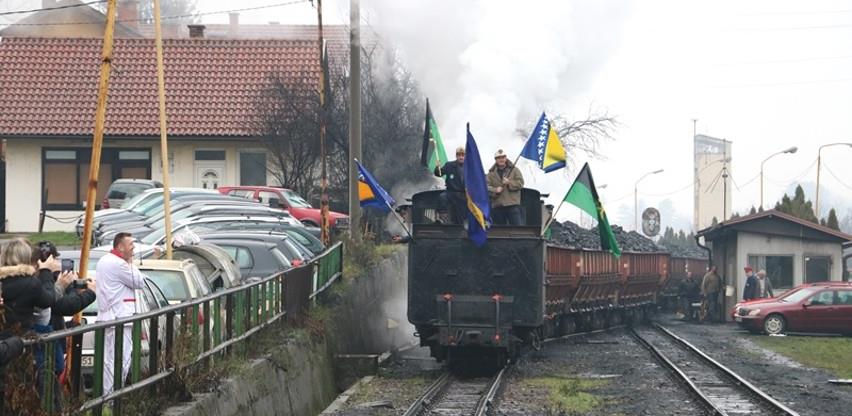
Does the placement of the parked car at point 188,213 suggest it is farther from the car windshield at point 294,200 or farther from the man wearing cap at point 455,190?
the man wearing cap at point 455,190

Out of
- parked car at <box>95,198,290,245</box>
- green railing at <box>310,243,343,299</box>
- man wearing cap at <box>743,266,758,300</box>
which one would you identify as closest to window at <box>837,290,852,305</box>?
man wearing cap at <box>743,266,758,300</box>

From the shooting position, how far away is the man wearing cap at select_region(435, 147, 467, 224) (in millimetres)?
19172

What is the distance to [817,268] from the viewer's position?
3672cm

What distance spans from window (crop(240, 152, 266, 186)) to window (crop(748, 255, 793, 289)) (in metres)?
16.7

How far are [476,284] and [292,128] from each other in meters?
20.1

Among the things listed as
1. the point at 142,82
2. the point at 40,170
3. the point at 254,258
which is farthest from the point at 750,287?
the point at 40,170

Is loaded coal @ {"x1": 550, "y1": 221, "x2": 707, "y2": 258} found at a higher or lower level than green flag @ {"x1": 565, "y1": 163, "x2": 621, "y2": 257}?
lower

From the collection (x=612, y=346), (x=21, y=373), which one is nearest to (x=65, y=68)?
(x=612, y=346)

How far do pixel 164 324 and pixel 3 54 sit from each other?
3743 centimetres

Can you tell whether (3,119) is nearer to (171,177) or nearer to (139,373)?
(171,177)

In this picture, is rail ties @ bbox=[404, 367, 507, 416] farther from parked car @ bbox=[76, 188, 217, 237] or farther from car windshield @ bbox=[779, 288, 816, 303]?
car windshield @ bbox=[779, 288, 816, 303]

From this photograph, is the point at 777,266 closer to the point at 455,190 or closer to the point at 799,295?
the point at 799,295

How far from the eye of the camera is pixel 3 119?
140 ft

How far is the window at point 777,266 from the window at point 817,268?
519 millimetres
